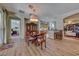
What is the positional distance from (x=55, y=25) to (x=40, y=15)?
1.34 ft

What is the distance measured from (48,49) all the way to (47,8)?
3.03 feet

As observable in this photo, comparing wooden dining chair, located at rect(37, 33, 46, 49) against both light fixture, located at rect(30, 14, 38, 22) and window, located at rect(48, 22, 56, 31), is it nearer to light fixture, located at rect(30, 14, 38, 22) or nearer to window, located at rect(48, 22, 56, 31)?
window, located at rect(48, 22, 56, 31)

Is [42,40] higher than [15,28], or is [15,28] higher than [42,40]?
[15,28]

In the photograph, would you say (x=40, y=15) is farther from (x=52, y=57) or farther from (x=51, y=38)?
(x=52, y=57)

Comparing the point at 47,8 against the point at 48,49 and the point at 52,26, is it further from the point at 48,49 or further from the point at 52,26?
the point at 48,49

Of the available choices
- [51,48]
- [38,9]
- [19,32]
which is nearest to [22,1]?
[38,9]

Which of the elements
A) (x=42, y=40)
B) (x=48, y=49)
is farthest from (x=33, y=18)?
(x=48, y=49)

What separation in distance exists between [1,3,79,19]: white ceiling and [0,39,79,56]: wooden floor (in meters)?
0.62

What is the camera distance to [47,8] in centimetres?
312

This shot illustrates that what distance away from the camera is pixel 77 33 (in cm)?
310

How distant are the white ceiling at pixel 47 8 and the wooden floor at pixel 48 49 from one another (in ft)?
2.04

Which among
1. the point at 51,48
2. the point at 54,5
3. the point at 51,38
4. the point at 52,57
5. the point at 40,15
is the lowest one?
the point at 52,57

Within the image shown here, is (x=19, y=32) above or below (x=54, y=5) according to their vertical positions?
below

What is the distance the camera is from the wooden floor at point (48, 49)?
121 inches
